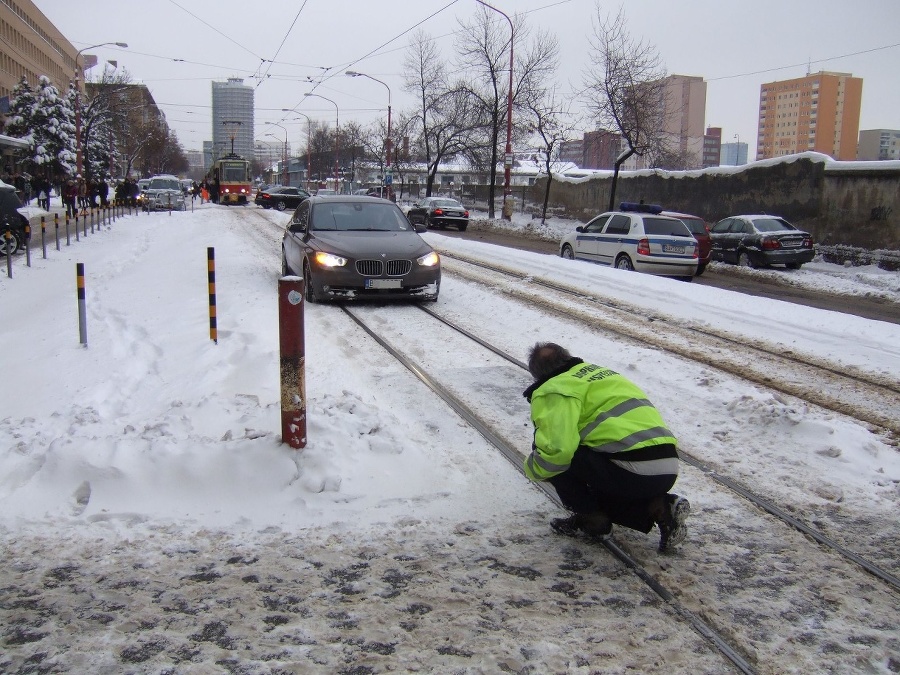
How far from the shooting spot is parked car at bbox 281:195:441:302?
10883mm

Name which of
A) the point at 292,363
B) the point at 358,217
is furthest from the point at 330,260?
the point at 292,363

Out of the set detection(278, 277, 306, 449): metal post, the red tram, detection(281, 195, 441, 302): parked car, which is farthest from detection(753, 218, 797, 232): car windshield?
the red tram

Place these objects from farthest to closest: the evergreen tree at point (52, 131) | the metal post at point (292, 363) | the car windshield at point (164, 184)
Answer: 1. the evergreen tree at point (52, 131)
2. the car windshield at point (164, 184)
3. the metal post at point (292, 363)

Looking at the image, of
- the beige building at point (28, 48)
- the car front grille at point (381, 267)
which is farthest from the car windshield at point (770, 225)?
the beige building at point (28, 48)

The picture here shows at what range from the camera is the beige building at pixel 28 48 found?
243 feet

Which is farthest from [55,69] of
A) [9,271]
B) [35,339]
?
[35,339]

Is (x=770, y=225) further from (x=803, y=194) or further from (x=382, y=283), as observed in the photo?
(x=382, y=283)

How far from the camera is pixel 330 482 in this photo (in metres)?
4.60

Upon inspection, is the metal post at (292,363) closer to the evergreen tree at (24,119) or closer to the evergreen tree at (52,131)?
the evergreen tree at (24,119)

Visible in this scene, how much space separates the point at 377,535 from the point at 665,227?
14302 mm

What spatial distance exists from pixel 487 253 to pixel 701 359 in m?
12.1

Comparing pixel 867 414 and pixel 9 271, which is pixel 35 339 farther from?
pixel 867 414

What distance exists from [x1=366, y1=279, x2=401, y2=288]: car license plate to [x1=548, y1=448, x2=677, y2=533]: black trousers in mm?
7297

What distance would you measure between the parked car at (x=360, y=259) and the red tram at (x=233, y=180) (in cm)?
4484
